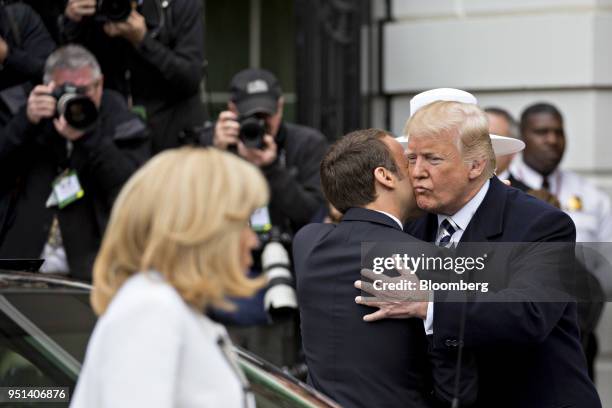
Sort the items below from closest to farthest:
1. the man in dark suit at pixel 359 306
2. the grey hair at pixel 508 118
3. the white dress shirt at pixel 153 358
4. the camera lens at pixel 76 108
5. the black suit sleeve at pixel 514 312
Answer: the white dress shirt at pixel 153 358 → the black suit sleeve at pixel 514 312 → the man in dark suit at pixel 359 306 → the camera lens at pixel 76 108 → the grey hair at pixel 508 118

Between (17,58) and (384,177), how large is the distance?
296 centimetres

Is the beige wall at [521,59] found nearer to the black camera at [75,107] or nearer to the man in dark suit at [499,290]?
the black camera at [75,107]

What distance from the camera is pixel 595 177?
8375 mm

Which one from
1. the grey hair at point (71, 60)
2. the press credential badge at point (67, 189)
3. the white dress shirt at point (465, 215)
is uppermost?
the grey hair at point (71, 60)

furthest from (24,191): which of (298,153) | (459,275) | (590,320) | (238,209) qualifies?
(238,209)

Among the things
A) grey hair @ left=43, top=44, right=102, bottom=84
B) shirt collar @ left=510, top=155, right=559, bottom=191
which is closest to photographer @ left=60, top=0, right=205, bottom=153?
grey hair @ left=43, top=44, right=102, bottom=84

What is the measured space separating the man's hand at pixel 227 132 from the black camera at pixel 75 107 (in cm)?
60

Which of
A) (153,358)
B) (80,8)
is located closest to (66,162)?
(80,8)

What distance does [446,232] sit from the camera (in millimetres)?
3605

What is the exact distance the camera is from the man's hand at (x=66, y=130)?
572 centimetres

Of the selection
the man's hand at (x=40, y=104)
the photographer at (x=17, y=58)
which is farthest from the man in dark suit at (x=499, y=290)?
the photographer at (x=17, y=58)

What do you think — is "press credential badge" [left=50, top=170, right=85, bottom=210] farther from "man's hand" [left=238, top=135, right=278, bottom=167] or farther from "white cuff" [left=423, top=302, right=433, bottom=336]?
"white cuff" [left=423, top=302, right=433, bottom=336]

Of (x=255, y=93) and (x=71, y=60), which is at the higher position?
(x=71, y=60)

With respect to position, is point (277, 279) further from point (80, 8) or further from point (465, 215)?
point (465, 215)
